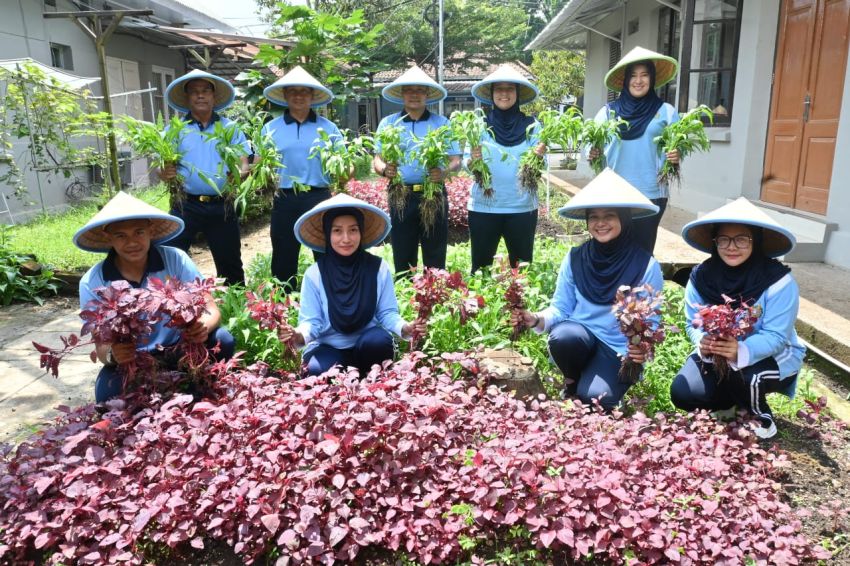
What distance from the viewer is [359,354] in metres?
3.45

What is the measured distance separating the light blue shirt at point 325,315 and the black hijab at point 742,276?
5.20 feet

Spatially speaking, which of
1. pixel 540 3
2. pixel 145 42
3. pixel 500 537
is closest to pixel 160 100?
pixel 145 42

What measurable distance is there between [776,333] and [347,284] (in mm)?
2143

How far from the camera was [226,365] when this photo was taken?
121 inches

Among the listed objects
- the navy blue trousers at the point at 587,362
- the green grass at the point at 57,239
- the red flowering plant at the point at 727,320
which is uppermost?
the red flowering plant at the point at 727,320

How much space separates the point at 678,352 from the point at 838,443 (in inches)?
40.5

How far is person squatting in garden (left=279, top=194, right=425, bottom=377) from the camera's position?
341cm

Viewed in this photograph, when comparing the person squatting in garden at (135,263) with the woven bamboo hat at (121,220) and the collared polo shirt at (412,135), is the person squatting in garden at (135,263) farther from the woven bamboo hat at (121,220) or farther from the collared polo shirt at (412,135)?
the collared polo shirt at (412,135)

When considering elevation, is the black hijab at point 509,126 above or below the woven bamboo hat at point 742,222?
above

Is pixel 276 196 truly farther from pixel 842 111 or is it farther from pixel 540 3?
pixel 540 3

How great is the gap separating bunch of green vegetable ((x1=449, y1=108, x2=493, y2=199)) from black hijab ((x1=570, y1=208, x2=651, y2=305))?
1.27 meters

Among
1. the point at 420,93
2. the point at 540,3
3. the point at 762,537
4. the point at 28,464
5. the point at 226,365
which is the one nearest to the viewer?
the point at 762,537

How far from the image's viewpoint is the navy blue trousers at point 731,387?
3.05m

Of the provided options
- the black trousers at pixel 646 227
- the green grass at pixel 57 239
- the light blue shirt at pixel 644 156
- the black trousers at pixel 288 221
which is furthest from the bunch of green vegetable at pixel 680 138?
the green grass at pixel 57 239
